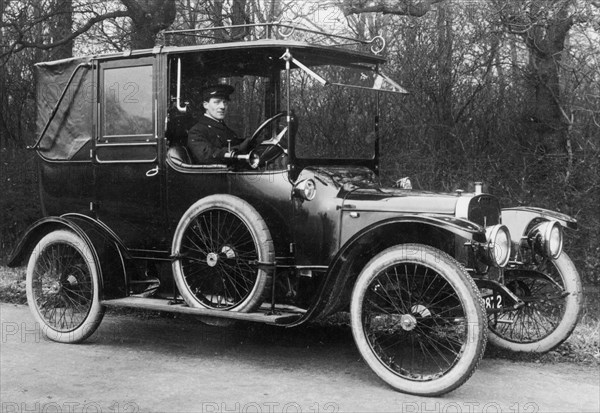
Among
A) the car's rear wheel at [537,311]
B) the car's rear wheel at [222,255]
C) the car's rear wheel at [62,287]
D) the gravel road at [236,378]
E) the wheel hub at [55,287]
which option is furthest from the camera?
the wheel hub at [55,287]

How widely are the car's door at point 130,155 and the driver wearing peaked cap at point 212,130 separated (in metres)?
0.30

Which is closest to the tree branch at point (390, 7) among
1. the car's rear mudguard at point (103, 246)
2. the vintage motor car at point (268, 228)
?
the vintage motor car at point (268, 228)

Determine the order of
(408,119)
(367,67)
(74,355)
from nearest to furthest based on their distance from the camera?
(74,355)
(367,67)
(408,119)

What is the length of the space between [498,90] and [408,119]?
1102mm

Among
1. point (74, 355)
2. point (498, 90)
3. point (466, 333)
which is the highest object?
point (498, 90)

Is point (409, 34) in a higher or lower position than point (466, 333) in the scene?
higher

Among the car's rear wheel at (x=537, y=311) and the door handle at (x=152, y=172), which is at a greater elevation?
the door handle at (x=152, y=172)

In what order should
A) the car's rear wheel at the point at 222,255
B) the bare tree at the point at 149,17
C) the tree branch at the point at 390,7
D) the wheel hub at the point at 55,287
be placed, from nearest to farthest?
the car's rear wheel at the point at 222,255, the wheel hub at the point at 55,287, the tree branch at the point at 390,7, the bare tree at the point at 149,17

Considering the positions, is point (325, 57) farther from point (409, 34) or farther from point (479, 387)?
point (409, 34)

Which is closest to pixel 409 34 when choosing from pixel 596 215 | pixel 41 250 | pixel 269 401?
pixel 596 215

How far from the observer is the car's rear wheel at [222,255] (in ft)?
17.1

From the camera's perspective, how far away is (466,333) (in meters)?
4.48

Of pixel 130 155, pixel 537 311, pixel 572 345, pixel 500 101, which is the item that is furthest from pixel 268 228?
pixel 500 101

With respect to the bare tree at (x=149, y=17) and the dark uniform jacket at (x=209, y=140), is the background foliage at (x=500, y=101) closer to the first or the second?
the bare tree at (x=149, y=17)
